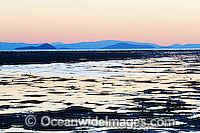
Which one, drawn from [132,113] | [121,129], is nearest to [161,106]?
[132,113]

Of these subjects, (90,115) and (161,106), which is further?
(161,106)

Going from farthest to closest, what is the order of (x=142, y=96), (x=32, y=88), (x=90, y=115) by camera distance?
(x=32, y=88)
(x=142, y=96)
(x=90, y=115)

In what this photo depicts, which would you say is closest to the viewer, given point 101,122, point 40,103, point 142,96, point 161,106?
point 101,122

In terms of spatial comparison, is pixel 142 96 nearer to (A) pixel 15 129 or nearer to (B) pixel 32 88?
(B) pixel 32 88

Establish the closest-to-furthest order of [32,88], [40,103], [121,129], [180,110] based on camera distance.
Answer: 1. [121,129]
2. [180,110]
3. [40,103]
4. [32,88]

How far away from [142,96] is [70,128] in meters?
8.70

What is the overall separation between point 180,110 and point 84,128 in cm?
503

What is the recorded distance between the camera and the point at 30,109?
16703mm

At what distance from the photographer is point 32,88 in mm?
25641

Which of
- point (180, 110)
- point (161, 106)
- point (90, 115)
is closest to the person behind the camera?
point (90, 115)

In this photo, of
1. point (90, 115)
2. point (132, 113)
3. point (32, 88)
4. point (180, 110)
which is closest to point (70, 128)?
point (90, 115)

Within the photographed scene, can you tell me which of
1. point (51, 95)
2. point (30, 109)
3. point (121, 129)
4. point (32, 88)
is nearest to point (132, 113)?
point (121, 129)

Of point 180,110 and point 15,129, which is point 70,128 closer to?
point 15,129

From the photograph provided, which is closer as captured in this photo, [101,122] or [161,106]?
[101,122]
